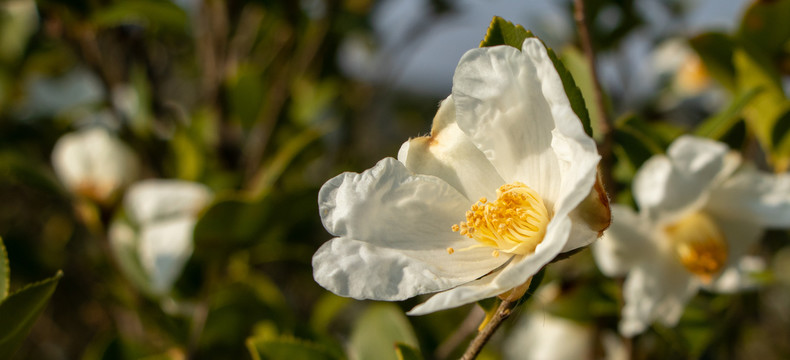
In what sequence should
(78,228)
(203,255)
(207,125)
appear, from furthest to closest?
(78,228) → (207,125) → (203,255)

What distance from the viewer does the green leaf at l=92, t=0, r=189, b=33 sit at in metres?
1.18

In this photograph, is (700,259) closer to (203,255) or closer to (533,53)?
(533,53)

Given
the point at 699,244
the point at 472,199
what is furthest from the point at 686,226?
the point at 472,199

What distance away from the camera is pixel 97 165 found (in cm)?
128

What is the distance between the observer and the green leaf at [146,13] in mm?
1181

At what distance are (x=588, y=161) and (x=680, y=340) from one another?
578 mm

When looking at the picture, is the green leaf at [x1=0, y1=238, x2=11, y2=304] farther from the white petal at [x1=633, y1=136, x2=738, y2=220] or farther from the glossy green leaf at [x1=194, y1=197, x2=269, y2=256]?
the white petal at [x1=633, y1=136, x2=738, y2=220]

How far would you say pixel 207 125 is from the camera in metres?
1.42

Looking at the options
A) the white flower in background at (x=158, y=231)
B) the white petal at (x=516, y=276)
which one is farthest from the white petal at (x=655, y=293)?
the white flower in background at (x=158, y=231)

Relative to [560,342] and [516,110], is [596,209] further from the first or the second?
[560,342]

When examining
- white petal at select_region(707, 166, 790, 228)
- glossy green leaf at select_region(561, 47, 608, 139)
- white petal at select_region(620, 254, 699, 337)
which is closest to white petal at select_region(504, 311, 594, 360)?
white petal at select_region(620, 254, 699, 337)

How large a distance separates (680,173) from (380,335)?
16.5 inches

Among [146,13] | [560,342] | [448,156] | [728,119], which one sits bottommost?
[560,342]

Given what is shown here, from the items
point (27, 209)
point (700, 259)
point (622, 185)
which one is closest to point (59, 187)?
point (622, 185)
